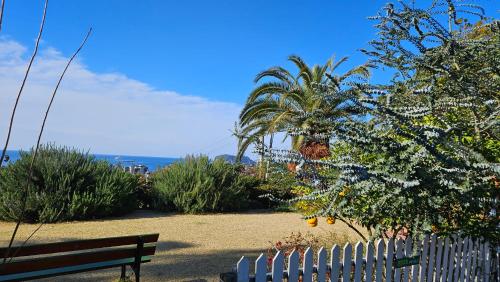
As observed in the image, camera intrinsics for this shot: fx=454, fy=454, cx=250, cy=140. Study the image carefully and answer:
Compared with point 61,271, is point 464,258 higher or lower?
higher

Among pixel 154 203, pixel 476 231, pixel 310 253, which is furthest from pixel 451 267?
pixel 154 203

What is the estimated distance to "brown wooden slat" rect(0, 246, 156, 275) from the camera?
4312mm

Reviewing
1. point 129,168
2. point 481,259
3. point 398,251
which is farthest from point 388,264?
point 129,168

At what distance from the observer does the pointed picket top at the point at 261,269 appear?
128 inches

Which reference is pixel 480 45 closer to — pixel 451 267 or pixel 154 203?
pixel 451 267

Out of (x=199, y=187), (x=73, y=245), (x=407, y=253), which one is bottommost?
(x=73, y=245)

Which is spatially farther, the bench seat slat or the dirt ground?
the dirt ground

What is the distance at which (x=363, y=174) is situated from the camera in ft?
9.88

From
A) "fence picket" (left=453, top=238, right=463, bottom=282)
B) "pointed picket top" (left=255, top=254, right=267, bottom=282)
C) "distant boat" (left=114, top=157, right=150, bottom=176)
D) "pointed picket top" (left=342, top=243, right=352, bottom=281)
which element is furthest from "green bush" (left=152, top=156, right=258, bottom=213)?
"pointed picket top" (left=255, top=254, right=267, bottom=282)

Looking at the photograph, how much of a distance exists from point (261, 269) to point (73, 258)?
8.44ft

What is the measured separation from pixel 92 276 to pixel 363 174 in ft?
15.0

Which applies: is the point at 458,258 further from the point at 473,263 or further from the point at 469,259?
the point at 473,263

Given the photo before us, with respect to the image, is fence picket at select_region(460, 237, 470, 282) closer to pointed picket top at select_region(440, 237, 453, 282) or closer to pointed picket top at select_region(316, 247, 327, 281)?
pointed picket top at select_region(440, 237, 453, 282)

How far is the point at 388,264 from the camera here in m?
4.14
